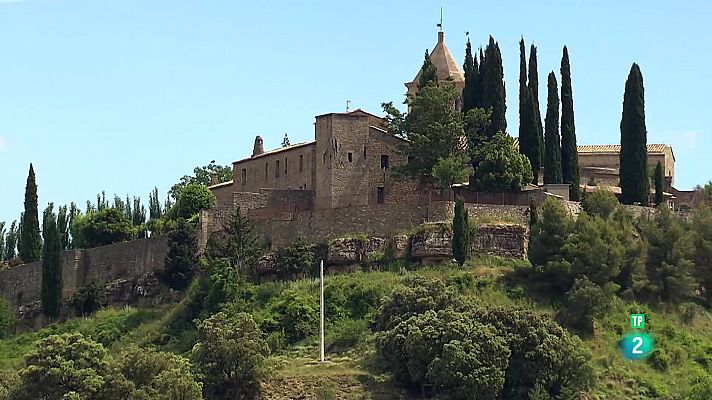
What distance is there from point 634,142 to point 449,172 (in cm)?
717

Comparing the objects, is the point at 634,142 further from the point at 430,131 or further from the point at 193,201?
the point at 193,201

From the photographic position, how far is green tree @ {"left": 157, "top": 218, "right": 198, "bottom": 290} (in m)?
56.9

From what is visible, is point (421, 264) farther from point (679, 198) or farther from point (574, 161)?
point (679, 198)

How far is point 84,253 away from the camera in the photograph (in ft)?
203

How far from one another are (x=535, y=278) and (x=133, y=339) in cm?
1341

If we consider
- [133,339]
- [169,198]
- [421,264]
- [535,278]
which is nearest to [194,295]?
[133,339]

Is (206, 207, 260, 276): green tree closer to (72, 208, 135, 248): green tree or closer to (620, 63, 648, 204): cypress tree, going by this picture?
(72, 208, 135, 248): green tree

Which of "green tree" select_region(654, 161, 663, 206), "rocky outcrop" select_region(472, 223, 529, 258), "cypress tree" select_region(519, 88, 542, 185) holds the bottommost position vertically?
"rocky outcrop" select_region(472, 223, 529, 258)

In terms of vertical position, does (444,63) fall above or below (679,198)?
above

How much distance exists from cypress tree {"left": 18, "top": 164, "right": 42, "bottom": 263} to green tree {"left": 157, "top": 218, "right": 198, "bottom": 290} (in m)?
8.89

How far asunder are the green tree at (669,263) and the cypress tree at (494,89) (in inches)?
286

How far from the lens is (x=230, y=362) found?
153 feet

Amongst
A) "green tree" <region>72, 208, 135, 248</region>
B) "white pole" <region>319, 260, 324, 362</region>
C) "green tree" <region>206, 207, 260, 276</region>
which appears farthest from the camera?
"green tree" <region>72, 208, 135, 248</region>

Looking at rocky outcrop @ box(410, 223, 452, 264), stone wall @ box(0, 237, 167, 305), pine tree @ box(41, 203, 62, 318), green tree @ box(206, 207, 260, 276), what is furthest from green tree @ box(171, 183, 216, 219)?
rocky outcrop @ box(410, 223, 452, 264)
